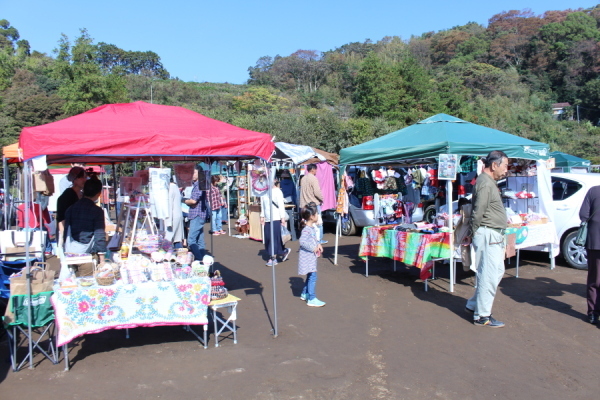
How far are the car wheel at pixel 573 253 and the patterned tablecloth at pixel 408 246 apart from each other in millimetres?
2909

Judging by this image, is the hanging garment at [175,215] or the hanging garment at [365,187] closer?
the hanging garment at [175,215]

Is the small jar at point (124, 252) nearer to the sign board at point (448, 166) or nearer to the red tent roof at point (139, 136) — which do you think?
the red tent roof at point (139, 136)

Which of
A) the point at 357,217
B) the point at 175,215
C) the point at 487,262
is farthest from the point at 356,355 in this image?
the point at 357,217

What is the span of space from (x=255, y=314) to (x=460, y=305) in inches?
106

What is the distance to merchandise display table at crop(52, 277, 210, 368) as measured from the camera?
4.27m

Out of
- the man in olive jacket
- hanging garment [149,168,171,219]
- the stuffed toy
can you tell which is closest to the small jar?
hanging garment [149,168,171,219]

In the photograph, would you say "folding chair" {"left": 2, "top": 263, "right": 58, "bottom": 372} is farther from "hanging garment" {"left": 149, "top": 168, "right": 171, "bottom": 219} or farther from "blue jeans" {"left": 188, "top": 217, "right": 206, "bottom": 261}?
"blue jeans" {"left": 188, "top": 217, "right": 206, "bottom": 261}

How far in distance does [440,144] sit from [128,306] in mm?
4685

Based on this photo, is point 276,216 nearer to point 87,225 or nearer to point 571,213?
point 87,225

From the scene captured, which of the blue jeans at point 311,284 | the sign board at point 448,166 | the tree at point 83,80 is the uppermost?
the tree at point 83,80

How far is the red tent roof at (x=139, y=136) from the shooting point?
415 cm

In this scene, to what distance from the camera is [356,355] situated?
461cm

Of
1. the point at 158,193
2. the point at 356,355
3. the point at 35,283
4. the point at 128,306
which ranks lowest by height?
the point at 356,355

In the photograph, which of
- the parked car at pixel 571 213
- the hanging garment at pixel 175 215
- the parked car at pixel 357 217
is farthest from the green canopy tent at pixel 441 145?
the parked car at pixel 357 217
